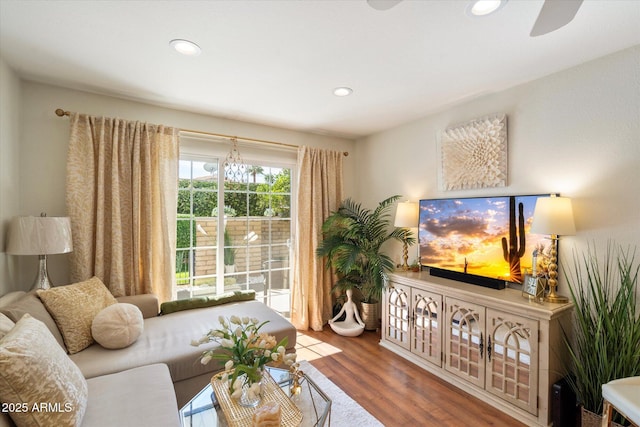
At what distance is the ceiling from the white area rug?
2402 millimetres

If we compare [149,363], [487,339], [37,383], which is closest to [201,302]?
[149,363]

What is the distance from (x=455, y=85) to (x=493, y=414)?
2474mm

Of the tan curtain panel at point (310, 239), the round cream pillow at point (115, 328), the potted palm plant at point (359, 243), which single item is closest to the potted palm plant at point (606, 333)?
the potted palm plant at point (359, 243)

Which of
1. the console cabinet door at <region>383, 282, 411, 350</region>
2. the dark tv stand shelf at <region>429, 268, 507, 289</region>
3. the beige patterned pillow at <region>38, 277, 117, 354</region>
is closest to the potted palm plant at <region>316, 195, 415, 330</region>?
the console cabinet door at <region>383, 282, 411, 350</region>

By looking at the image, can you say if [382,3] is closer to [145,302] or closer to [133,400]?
[133,400]

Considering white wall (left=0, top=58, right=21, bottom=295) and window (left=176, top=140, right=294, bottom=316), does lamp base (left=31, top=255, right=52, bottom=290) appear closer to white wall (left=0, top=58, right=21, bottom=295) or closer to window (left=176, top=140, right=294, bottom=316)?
white wall (left=0, top=58, right=21, bottom=295)

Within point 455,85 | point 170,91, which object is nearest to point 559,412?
point 455,85

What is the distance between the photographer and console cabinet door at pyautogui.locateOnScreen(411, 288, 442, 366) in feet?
8.45

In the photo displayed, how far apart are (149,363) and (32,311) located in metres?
0.73

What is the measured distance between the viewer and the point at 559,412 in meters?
1.84

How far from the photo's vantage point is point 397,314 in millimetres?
2998

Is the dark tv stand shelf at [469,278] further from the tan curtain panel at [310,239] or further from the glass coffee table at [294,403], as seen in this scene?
the glass coffee table at [294,403]

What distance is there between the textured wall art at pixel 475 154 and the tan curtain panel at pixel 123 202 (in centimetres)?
267

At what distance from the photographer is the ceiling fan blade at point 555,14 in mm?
1059
